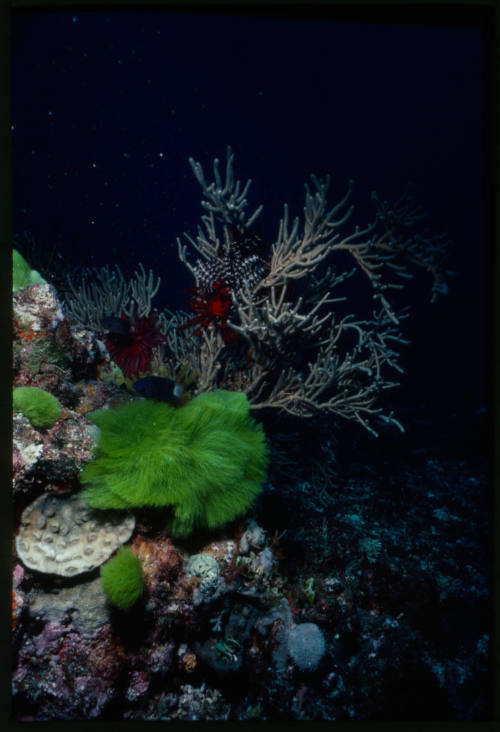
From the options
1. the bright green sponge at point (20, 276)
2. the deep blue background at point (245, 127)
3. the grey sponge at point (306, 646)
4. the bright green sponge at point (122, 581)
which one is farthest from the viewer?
the deep blue background at point (245, 127)

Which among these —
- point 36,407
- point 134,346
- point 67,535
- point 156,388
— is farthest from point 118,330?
point 67,535

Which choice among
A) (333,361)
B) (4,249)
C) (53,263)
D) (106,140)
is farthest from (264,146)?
(4,249)

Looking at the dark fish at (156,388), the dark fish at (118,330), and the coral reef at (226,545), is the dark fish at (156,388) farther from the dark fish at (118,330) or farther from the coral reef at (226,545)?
the dark fish at (118,330)

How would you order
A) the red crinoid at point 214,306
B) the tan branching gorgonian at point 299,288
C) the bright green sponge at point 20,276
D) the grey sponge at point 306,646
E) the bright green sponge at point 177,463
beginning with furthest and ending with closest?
the red crinoid at point 214,306, the tan branching gorgonian at point 299,288, the bright green sponge at point 20,276, the grey sponge at point 306,646, the bright green sponge at point 177,463

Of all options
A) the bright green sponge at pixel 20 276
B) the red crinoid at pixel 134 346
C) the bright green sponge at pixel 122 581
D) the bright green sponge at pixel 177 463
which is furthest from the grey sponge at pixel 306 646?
the bright green sponge at pixel 20 276

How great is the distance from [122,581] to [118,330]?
191 cm

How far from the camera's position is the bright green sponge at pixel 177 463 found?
6.48ft

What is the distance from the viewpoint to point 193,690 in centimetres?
210

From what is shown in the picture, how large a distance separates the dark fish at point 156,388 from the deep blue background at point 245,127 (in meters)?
12.7

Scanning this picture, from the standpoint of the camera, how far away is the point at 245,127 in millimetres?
18062

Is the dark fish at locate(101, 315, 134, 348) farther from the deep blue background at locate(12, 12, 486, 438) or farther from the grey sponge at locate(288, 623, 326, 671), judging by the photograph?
the deep blue background at locate(12, 12, 486, 438)

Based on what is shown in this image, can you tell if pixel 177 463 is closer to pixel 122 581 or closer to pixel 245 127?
pixel 122 581

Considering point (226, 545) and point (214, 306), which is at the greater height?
point (214, 306)

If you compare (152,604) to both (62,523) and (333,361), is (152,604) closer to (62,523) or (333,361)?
(62,523)
